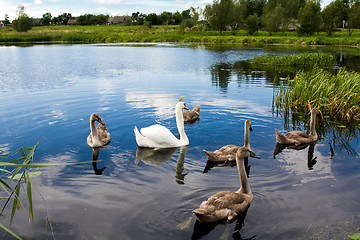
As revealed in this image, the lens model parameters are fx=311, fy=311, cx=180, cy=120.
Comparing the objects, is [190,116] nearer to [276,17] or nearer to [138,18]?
[276,17]

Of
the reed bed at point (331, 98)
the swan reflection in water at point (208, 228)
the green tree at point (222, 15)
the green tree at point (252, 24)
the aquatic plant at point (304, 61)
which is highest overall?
the green tree at point (222, 15)

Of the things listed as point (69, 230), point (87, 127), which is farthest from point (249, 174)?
point (87, 127)

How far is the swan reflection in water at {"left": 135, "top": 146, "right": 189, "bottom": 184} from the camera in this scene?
8.92 metres

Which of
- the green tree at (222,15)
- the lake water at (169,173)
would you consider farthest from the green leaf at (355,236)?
the green tree at (222,15)

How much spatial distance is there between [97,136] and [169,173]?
3.07 m

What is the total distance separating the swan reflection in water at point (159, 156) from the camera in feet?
29.3

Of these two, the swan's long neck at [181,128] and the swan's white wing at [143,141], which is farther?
the swan's long neck at [181,128]

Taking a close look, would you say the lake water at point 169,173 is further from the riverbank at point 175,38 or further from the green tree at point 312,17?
the green tree at point 312,17

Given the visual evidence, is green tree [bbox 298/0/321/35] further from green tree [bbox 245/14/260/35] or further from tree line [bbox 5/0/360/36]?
green tree [bbox 245/14/260/35]

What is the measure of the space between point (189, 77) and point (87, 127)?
1388 cm

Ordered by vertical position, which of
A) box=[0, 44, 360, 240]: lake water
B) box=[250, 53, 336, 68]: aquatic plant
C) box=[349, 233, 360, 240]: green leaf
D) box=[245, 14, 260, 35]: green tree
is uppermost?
box=[245, 14, 260, 35]: green tree

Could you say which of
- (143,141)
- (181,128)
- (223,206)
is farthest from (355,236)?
(143,141)

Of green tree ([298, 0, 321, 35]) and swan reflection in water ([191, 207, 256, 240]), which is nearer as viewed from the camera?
swan reflection in water ([191, 207, 256, 240])

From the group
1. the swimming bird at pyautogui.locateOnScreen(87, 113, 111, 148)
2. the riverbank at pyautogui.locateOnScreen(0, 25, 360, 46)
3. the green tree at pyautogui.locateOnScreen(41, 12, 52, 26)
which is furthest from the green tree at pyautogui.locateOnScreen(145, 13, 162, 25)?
the swimming bird at pyautogui.locateOnScreen(87, 113, 111, 148)
